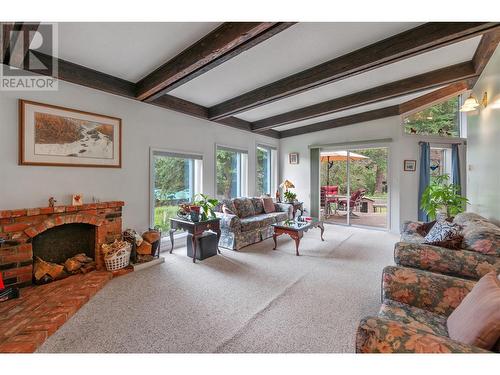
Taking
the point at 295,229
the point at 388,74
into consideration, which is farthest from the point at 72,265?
the point at 388,74

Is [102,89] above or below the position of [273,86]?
below

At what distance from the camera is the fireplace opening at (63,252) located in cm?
269

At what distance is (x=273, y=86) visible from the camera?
12.3 ft

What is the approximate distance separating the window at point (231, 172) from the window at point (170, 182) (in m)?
0.62

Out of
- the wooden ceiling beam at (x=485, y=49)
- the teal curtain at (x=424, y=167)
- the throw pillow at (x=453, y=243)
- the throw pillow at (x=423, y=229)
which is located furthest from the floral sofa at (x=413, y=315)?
the teal curtain at (x=424, y=167)

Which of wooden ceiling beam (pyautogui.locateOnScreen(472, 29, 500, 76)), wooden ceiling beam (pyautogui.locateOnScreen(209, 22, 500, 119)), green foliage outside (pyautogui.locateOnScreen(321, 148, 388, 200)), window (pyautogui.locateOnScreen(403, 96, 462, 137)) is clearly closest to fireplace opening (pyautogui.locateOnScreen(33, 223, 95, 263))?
wooden ceiling beam (pyautogui.locateOnScreen(209, 22, 500, 119))

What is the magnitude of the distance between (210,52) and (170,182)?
2.56m

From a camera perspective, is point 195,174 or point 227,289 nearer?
point 227,289

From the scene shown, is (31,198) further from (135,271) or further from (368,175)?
(368,175)

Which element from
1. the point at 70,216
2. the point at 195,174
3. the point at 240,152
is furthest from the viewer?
the point at 240,152

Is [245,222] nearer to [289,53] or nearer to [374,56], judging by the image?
[289,53]

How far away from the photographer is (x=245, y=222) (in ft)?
14.1
